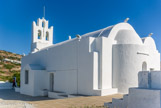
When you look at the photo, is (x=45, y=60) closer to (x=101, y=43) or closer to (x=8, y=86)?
(x=101, y=43)

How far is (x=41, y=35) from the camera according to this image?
65.2 feet

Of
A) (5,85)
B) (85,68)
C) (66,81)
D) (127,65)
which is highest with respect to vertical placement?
(127,65)

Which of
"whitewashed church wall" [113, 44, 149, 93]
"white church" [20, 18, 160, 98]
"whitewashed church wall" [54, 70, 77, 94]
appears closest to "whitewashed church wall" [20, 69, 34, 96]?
"white church" [20, 18, 160, 98]

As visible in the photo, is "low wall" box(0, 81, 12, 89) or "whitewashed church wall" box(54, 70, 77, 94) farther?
"low wall" box(0, 81, 12, 89)

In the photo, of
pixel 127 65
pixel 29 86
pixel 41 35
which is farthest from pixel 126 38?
pixel 41 35

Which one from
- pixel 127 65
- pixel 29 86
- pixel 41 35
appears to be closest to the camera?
pixel 127 65

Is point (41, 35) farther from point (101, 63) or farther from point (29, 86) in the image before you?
point (101, 63)

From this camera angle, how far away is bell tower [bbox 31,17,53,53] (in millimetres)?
19170

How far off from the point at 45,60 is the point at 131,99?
1081 centimetres

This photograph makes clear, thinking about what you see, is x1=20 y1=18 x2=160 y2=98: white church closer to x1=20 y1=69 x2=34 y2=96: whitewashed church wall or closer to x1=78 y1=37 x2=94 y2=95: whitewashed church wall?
x1=78 y1=37 x2=94 y2=95: whitewashed church wall

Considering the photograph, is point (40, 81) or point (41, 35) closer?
point (40, 81)

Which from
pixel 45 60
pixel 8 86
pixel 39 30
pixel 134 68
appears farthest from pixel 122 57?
pixel 8 86

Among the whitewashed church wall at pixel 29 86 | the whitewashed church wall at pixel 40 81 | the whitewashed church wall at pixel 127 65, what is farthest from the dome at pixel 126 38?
the whitewashed church wall at pixel 29 86

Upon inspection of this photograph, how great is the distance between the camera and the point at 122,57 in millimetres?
10562
